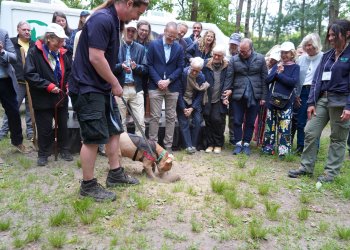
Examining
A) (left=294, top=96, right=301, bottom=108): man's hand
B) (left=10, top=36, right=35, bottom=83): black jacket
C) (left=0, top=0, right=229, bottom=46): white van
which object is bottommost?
(left=294, top=96, right=301, bottom=108): man's hand

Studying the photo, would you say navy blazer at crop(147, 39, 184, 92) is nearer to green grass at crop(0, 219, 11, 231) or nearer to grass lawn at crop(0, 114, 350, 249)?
grass lawn at crop(0, 114, 350, 249)

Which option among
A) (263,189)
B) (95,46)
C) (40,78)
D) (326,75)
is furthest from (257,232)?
(40,78)

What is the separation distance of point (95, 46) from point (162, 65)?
2.56m

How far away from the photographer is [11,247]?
2787 mm

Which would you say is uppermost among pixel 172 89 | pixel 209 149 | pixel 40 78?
pixel 40 78

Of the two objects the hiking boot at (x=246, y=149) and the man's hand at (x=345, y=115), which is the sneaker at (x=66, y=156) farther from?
the man's hand at (x=345, y=115)

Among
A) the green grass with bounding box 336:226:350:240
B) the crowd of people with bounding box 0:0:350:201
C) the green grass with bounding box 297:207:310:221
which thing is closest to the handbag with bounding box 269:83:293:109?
the crowd of people with bounding box 0:0:350:201

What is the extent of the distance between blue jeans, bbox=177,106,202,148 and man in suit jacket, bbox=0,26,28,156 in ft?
8.43

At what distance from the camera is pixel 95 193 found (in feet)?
11.8

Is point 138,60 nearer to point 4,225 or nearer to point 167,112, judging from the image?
point 167,112

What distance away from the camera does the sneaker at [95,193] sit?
3580 millimetres

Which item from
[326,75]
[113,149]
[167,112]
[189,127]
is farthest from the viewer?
[189,127]

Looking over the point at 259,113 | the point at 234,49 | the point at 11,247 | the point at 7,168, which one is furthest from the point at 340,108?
the point at 7,168

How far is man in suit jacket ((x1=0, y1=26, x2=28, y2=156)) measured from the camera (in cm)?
480
